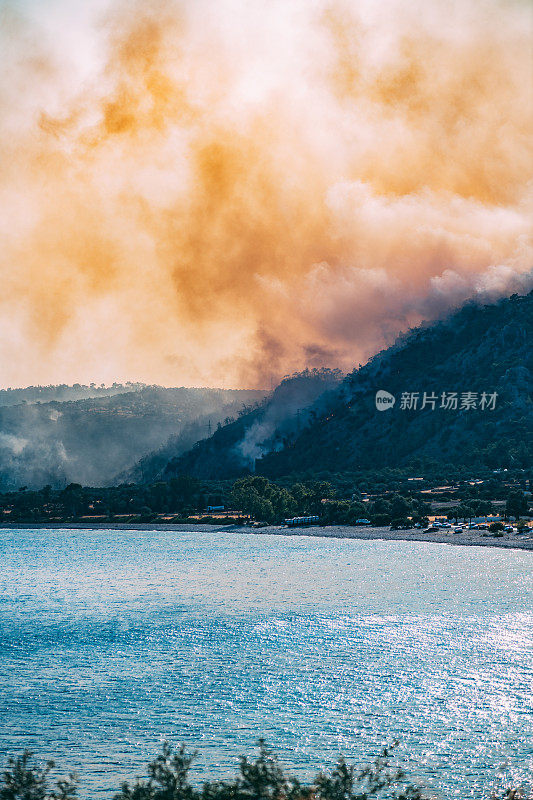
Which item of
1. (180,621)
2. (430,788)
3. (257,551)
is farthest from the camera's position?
(257,551)

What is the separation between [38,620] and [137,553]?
84696 millimetres

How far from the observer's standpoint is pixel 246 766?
1404 inches

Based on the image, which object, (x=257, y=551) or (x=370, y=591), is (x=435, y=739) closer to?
(x=370, y=591)

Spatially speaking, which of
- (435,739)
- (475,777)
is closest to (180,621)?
(435,739)

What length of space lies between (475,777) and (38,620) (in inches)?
2626

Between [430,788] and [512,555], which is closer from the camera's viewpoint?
[430,788]

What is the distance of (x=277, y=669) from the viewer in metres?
72.9

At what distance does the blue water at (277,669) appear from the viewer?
5206 cm

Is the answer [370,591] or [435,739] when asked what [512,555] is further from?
[435,739]

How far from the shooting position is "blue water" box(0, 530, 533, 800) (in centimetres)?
5206

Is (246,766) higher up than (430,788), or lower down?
higher up

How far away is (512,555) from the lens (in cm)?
15488

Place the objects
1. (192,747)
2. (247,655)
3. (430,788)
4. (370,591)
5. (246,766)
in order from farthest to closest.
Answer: (370,591) → (247,655) → (192,747) → (430,788) → (246,766)

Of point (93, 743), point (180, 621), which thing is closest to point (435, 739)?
point (93, 743)
